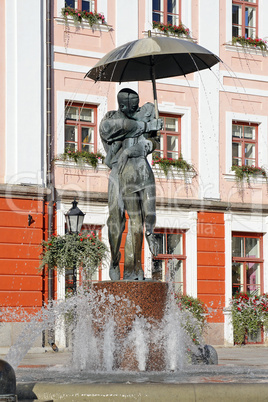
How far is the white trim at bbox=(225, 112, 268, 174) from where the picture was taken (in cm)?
2334

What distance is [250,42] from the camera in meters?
23.9

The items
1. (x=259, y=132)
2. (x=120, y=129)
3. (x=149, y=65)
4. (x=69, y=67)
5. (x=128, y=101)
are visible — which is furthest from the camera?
(x=259, y=132)

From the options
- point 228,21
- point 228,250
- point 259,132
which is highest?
point 228,21

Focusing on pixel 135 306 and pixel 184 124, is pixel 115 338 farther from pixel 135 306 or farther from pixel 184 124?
pixel 184 124

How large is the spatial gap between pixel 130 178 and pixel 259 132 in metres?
14.9

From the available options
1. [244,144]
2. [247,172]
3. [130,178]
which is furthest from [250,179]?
[130,178]

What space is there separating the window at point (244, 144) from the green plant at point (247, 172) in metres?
0.27

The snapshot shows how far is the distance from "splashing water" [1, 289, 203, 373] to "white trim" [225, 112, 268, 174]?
46.9ft

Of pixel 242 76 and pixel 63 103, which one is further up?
pixel 242 76

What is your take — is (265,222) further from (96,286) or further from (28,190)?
(96,286)

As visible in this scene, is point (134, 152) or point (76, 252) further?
point (76, 252)

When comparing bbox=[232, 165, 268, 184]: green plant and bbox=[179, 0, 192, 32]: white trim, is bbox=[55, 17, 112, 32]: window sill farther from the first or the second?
bbox=[232, 165, 268, 184]: green plant

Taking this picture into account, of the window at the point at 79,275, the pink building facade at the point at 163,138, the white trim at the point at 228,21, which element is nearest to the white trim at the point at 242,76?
the pink building facade at the point at 163,138

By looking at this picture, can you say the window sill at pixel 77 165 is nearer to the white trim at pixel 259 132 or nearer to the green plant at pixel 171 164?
the green plant at pixel 171 164
